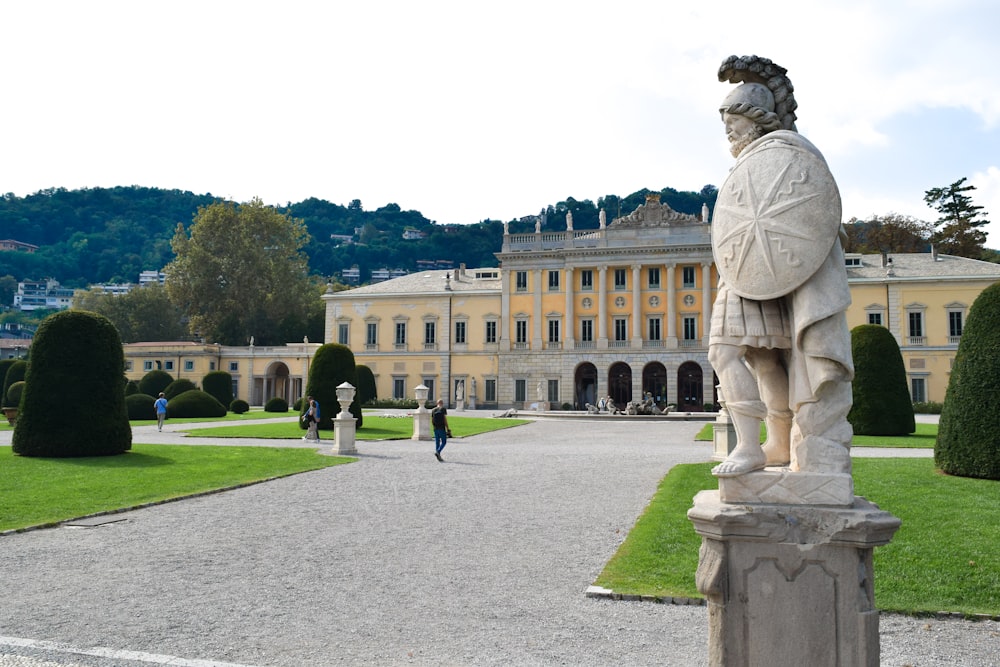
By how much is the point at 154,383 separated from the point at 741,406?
4061cm

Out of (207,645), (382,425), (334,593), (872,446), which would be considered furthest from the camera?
(382,425)

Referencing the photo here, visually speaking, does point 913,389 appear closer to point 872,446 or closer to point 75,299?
point 872,446

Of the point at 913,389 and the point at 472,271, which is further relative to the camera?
the point at 472,271

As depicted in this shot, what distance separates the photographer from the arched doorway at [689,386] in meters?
44.5

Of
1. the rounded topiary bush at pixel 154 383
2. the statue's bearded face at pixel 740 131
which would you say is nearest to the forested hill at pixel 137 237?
the rounded topiary bush at pixel 154 383

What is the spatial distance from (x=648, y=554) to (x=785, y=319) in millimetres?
3871

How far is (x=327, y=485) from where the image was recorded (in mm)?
11766

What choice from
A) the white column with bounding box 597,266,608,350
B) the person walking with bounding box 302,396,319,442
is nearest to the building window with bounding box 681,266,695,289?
the white column with bounding box 597,266,608,350

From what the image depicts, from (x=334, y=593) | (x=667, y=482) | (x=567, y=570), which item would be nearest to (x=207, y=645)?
(x=334, y=593)

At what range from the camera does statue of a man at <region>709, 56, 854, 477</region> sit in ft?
11.3

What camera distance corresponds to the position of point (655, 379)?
45.4m

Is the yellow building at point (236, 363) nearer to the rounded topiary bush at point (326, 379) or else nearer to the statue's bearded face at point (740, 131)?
the rounded topiary bush at point (326, 379)

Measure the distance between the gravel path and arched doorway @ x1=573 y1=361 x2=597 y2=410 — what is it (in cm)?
3559

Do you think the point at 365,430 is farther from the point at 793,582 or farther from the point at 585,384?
the point at 585,384
